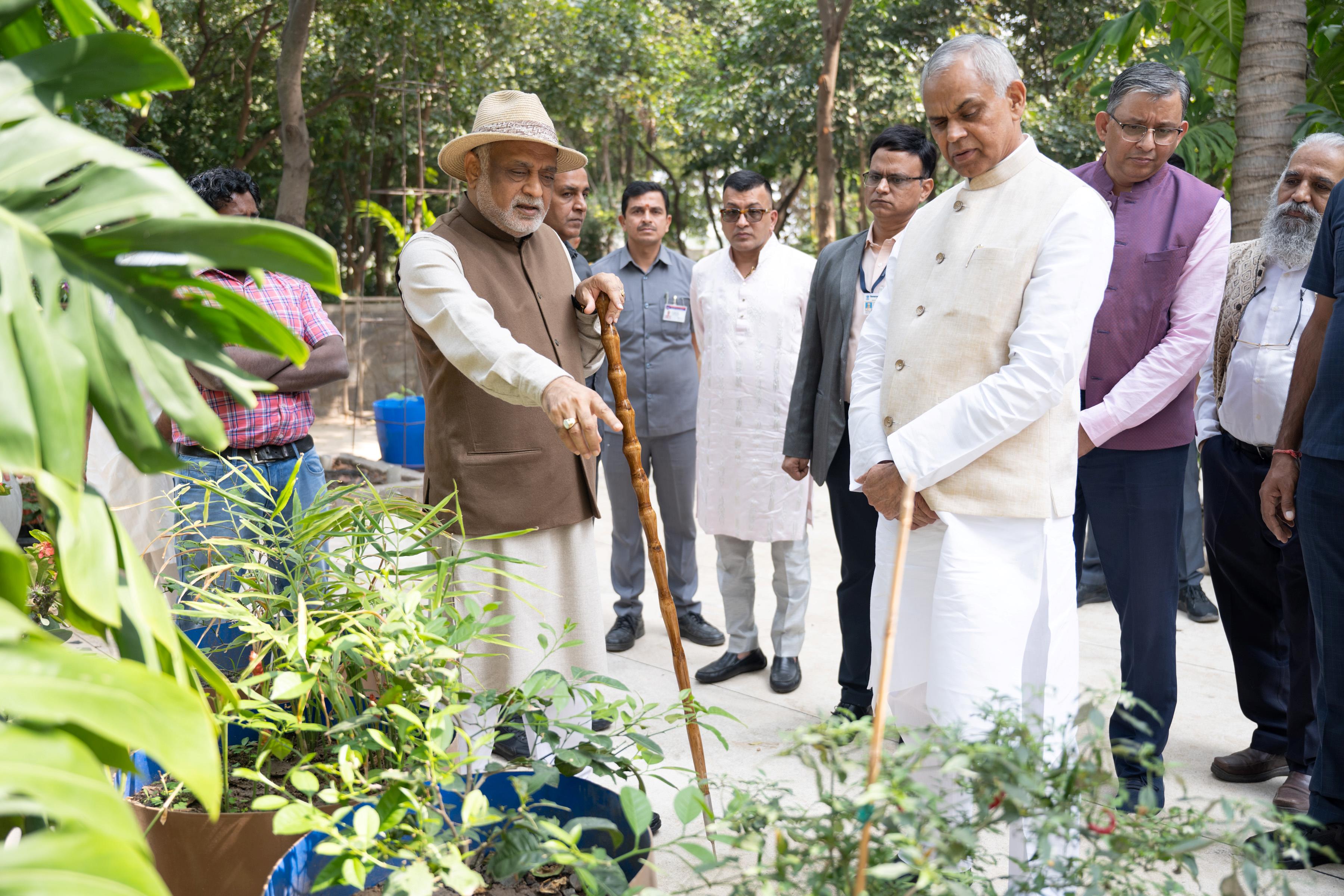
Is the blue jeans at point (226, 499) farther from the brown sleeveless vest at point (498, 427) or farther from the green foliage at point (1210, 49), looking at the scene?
the green foliage at point (1210, 49)

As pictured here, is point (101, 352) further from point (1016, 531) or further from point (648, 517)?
point (1016, 531)

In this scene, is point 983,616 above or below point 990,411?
below

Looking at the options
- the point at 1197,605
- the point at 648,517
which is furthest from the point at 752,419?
the point at 1197,605

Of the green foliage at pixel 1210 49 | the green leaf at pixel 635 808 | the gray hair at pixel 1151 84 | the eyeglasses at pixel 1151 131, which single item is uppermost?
the green foliage at pixel 1210 49

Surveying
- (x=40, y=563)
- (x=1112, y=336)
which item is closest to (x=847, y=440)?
(x=1112, y=336)

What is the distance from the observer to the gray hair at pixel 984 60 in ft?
7.09

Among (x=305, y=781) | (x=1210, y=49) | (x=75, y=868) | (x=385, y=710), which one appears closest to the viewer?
(x=75, y=868)

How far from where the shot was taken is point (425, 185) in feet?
52.1

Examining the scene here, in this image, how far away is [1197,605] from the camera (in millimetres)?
4496

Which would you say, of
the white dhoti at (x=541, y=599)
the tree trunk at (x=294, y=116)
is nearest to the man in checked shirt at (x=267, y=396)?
the white dhoti at (x=541, y=599)

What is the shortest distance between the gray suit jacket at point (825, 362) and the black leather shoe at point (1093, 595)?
6.40 feet

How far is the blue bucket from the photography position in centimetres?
856

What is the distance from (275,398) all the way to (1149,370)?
2.50 meters

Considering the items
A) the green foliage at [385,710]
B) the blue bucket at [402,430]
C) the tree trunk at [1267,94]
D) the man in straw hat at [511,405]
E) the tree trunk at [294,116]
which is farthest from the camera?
the blue bucket at [402,430]
